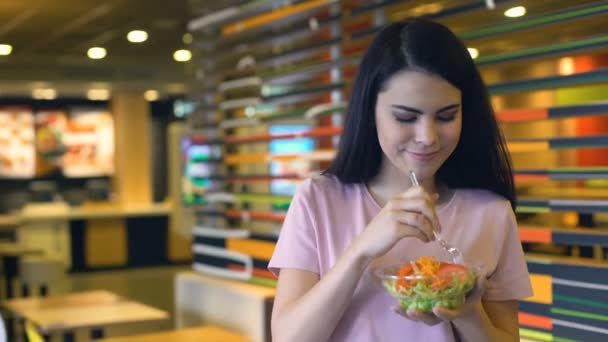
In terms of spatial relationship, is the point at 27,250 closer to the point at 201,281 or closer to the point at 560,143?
the point at 201,281

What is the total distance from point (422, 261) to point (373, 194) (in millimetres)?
242

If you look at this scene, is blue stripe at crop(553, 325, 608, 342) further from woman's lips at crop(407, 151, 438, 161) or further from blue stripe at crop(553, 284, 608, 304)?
woman's lips at crop(407, 151, 438, 161)

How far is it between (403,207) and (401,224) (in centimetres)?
3

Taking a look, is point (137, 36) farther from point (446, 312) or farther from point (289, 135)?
point (446, 312)

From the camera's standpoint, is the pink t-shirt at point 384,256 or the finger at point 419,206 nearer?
the finger at point 419,206

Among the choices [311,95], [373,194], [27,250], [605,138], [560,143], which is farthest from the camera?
[27,250]

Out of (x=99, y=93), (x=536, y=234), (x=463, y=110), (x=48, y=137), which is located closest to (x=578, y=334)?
(x=536, y=234)

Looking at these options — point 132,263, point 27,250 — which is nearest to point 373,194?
point 27,250

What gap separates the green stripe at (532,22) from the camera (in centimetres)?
229

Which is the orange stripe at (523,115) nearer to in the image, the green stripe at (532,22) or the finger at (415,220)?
the green stripe at (532,22)

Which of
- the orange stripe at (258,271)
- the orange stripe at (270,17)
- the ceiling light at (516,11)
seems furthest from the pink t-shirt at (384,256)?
the orange stripe at (258,271)

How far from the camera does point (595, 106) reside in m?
2.32

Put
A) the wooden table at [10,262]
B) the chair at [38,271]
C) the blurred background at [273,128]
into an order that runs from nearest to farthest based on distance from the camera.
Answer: the blurred background at [273,128] < the chair at [38,271] < the wooden table at [10,262]

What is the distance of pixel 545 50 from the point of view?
246 centimetres
